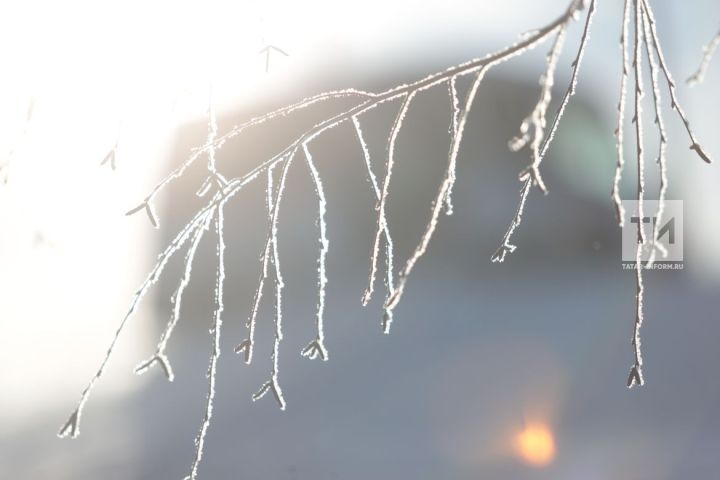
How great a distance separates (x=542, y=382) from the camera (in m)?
6.09

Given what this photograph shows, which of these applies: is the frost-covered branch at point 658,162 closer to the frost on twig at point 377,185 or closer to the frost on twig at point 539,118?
the frost on twig at point 377,185

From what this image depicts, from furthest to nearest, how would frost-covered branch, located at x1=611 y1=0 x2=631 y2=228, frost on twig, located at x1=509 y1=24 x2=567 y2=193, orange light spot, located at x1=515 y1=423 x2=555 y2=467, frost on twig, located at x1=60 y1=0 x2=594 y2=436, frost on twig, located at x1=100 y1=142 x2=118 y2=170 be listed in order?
orange light spot, located at x1=515 y1=423 x2=555 y2=467
frost on twig, located at x1=100 y1=142 x2=118 y2=170
frost on twig, located at x1=60 y1=0 x2=594 y2=436
frost-covered branch, located at x1=611 y1=0 x2=631 y2=228
frost on twig, located at x1=509 y1=24 x2=567 y2=193

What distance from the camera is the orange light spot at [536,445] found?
470cm

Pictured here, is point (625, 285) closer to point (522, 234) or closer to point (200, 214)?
point (522, 234)

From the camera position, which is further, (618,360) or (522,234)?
(522,234)

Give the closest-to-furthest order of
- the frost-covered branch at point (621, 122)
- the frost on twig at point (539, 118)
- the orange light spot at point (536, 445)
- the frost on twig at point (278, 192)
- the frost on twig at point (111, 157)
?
the frost on twig at point (539, 118)
the frost-covered branch at point (621, 122)
the frost on twig at point (278, 192)
the frost on twig at point (111, 157)
the orange light spot at point (536, 445)

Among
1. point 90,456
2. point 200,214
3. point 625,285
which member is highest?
point 200,214

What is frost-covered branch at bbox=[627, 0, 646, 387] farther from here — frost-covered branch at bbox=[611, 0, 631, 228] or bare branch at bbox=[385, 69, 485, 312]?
bare branch at bbox=[385, 69, 485, 312]

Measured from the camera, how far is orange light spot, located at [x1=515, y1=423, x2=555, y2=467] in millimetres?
4703

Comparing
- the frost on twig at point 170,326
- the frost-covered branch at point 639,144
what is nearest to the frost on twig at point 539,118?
the frost-covered branch at point 639,144

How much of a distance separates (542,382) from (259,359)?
104 inches

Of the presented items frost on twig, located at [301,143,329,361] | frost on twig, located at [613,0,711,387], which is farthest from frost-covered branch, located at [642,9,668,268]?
frost on twig, located at [301,143,329,361]

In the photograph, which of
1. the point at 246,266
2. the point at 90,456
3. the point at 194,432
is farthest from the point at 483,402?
the point at 246,266

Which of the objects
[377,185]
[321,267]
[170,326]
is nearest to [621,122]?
[377,185]
